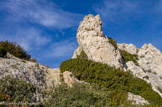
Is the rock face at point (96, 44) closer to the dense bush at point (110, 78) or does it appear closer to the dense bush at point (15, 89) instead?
the dense bush at point (110, 78)

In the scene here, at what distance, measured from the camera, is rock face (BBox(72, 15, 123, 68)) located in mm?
18906

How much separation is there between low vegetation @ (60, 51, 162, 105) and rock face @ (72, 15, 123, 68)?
5.43 feet

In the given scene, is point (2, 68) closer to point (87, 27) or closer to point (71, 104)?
point (71, 104)

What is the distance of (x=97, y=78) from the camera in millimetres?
15758

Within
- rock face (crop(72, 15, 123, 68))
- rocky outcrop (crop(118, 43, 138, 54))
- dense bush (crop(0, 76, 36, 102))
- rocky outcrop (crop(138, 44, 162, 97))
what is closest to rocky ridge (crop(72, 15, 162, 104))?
rock face (crop(72, 15, 123, 68))

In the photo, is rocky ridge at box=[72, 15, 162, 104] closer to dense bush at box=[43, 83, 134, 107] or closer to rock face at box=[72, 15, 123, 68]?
rock face at box=[72, 15, 123, 68]

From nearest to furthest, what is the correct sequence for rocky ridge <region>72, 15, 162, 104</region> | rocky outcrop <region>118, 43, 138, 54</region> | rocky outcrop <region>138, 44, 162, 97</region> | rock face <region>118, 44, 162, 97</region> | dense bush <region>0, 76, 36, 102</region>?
dense bush <region>0, 76, 36, 102</region> → rocky ridge <region>72, 15, 162, 104</region> → rock face <region>118, 44, 162, 97</region> → rocky outcrop <region>138, 44, 162, 97</region> → rocky outcrop <region>118, 43, 138, 54</region>

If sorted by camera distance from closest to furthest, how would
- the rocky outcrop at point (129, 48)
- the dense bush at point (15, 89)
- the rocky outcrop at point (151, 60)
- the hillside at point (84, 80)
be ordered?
the dense bush at point (15, 89) → the hillside at point (84, 80) → the rocky outcrop at point (151, 60) → the rocky outcrop at point (129, 48)

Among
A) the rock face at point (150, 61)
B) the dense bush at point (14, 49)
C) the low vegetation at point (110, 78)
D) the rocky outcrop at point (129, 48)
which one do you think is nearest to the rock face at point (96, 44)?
the low vegetation at point (110, 78)

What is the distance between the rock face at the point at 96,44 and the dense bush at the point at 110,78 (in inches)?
65.3

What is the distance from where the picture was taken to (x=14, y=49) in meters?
20.0

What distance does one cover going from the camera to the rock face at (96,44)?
1891cm

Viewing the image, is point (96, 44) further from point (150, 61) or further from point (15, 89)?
point (150, 61)

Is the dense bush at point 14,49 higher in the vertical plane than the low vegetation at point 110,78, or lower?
higher
